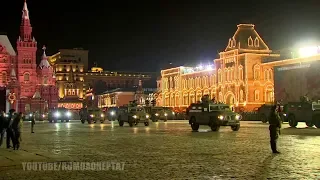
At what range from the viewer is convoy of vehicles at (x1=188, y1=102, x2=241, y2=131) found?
1280 inches

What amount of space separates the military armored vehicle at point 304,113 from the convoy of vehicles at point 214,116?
589cm

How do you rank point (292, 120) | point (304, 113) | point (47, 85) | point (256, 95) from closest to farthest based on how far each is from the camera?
point (304, 113) < point (292, 120) < point (256, 95) < point (47, 85)

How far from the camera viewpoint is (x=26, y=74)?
393 ft

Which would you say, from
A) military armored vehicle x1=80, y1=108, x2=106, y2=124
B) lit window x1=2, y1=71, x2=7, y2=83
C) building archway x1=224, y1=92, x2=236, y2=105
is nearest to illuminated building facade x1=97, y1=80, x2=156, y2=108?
lit window x1=2, y1=71, x2=7, y2=83

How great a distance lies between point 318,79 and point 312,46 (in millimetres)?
7796

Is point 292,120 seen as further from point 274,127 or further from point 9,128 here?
point 9,128

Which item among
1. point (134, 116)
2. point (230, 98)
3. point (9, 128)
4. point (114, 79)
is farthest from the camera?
point (114, 79)

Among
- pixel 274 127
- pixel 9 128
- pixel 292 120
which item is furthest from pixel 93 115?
pixel 274 127

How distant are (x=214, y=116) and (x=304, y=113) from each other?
811cm

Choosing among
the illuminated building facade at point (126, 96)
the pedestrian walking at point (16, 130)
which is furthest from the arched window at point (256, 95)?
the pedestrian walking at point (16, 130)

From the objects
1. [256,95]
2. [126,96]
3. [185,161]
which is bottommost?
[185,161]

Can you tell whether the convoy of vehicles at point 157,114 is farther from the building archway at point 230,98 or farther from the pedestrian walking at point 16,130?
the pedestrian walking at point 16,130

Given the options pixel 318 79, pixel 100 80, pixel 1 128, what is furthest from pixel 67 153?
pixel 100 80

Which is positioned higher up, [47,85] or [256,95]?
[47,85]
